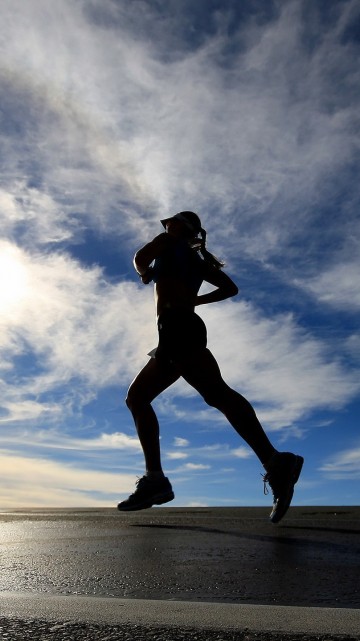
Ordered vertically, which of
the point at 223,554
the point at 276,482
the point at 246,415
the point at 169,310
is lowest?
the point at 223,554

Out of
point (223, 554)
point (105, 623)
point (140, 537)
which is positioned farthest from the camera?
point (140, 537)

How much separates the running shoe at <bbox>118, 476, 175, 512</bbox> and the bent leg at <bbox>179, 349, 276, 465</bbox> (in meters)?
0.68

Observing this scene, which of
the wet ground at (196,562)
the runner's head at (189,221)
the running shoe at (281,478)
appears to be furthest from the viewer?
the runner's head at (189,221)

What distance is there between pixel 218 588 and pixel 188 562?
1.96 feet

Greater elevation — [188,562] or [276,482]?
[276,482]

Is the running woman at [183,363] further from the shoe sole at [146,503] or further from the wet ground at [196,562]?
the wet ground at [196,562]

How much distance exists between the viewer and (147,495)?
433 centimetres

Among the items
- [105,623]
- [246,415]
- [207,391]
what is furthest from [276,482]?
[105,623]

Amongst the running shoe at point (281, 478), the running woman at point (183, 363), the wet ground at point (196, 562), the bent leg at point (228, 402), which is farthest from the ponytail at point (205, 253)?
the wet ground at point (196, 562)

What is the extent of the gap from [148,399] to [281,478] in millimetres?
1070

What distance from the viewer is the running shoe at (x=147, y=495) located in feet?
14.2

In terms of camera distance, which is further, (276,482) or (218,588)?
(276,482)

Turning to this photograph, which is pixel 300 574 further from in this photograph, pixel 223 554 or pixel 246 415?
pixel 246 415

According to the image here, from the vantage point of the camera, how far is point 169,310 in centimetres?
434
